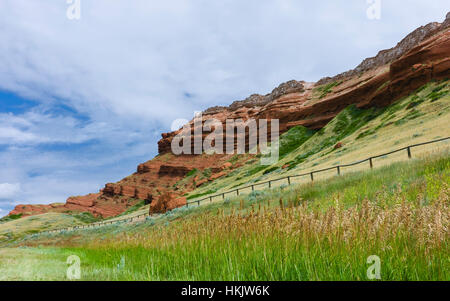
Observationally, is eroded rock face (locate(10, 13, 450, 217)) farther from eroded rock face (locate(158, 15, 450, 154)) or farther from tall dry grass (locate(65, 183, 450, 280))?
tall dry grass (locate(65, 183, 450, 280))

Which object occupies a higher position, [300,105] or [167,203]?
[300,105]

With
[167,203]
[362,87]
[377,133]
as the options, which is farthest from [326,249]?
[362,87]

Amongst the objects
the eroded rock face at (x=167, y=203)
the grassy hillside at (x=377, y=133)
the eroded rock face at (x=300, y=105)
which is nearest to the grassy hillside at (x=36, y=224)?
the eroded rock face at (x=300, y=105)

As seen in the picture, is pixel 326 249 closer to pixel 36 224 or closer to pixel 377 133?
pixel 377 133

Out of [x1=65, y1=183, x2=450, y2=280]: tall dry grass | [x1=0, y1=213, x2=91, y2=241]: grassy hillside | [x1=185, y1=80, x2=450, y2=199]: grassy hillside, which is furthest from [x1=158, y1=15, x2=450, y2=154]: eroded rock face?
[x1=65, y1=183, x2=450, y2=280]: tall dry grass

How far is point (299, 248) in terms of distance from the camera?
3695 millimetres

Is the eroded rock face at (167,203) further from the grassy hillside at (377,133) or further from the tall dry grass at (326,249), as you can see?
the tall dry grass at (326,249)

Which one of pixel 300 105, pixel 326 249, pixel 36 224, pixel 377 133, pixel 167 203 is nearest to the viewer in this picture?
pixel 326 249

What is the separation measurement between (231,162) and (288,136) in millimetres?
21242

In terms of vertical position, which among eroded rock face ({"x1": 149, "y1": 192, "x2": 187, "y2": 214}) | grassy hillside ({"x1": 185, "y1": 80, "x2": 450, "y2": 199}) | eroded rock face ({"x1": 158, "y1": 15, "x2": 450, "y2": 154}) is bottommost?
eroded rock face ({"x1": 149, "y1": 192, "x2": 187, "y2": 214})

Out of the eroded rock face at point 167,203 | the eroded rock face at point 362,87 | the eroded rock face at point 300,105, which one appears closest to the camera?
the eroded rock face at point 167,203
